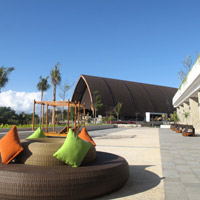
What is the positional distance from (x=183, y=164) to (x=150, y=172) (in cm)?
137

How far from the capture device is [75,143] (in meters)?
3.30

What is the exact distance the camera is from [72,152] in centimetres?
323

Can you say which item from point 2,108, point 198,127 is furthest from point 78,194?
Result: point 2,108

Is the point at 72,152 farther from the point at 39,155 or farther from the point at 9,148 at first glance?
the point at 9,148

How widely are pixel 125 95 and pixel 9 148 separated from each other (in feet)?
194

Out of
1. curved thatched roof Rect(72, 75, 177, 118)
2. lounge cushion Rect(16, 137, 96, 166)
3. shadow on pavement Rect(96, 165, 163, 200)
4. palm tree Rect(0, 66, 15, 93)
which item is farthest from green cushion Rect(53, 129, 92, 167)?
curved thatched roof Rect(72, 75, 177, 118)

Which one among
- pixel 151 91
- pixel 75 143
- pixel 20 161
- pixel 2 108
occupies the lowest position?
pixel 20 161

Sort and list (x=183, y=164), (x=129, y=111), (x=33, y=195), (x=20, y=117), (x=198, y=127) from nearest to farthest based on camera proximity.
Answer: (x=33, y=195), (x=183, y=164), (x=198, y=127), (x=20, y=117), (x=129, y=111)

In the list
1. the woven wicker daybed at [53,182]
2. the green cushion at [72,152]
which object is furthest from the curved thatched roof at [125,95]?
the woven wicker daybed at [53,182]

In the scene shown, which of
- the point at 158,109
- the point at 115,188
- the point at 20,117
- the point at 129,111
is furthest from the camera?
the point at 158,109

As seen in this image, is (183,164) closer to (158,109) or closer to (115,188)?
(115,188)

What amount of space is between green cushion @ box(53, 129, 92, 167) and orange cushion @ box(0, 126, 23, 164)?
0.68m

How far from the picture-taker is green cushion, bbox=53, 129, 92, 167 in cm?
319

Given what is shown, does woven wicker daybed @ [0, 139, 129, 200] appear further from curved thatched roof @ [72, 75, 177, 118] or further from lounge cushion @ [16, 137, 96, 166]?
curved thatched roof @ [72, 75, 177, 118]
